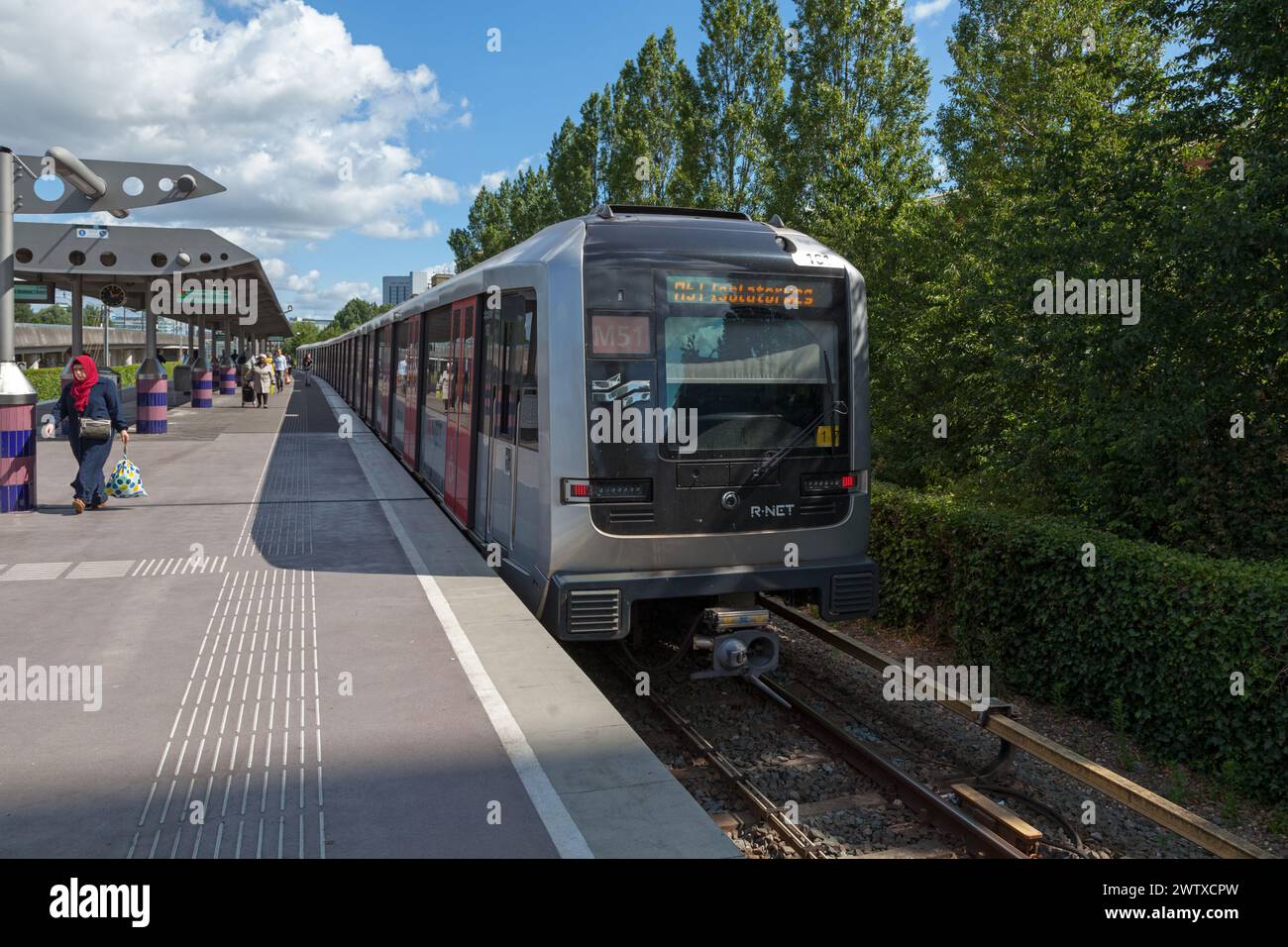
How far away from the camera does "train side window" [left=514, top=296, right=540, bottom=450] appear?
743cm

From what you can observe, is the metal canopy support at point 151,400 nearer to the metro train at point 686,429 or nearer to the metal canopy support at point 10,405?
the metal canopy support at point 10,405

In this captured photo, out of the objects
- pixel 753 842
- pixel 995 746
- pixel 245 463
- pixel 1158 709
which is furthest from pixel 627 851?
pixel 245 463

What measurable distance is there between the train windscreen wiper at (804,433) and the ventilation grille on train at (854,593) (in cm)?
99

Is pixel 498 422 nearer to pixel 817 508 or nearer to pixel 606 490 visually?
pixel 606 490

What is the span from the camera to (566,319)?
23.1ft

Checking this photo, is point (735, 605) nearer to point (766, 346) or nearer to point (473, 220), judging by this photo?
point (766, 346)

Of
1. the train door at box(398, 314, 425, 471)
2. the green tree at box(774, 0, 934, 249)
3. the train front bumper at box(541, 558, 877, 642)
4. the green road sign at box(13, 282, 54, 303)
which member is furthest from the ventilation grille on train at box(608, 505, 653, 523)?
the green road sign at box(13, 282, 54, 303)

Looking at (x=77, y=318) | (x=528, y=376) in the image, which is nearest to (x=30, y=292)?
(x=77, y=318)

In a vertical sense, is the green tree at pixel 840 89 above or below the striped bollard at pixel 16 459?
above

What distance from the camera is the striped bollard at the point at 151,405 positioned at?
22.6 metres

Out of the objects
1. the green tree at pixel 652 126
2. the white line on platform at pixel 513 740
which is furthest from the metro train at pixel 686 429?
the green tree at pixel 652 126

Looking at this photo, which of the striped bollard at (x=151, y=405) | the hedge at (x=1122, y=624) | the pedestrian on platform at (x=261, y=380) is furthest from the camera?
the pedestrian on platform at (x=261, y=380)

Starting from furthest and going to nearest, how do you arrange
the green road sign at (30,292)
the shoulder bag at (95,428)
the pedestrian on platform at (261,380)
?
the pedestrian on platform at (261,380), the green road sign at (30,292), the shoulder bag at (95,428)

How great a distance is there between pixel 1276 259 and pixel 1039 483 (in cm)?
315
